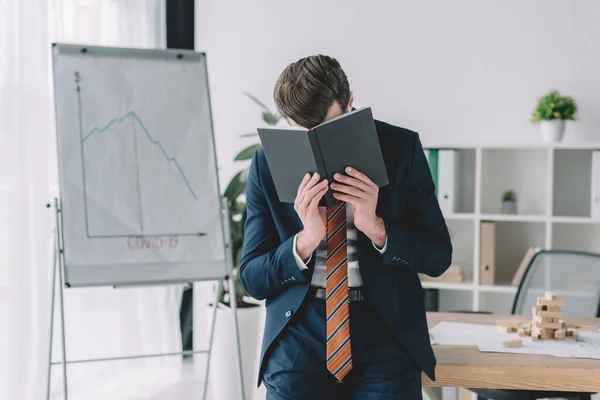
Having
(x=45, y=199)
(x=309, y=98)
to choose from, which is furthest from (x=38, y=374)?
(x=309, y=98)

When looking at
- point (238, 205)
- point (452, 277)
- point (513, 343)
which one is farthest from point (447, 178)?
point (513, 343)

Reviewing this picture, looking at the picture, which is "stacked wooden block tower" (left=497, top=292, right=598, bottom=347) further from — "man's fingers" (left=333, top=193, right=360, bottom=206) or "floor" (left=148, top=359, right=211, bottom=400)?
"floor" (left=148, top=359, right=211, bottom=400)

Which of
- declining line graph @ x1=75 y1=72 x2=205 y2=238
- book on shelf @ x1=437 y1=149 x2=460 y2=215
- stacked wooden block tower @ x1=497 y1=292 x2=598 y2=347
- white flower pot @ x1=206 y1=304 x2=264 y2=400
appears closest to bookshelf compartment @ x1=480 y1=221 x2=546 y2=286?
book on shelf @ x1=437 y1=149 x2=460 y2=215

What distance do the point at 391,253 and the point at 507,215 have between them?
2.47m

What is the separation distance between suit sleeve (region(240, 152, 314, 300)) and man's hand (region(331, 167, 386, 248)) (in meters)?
0.15

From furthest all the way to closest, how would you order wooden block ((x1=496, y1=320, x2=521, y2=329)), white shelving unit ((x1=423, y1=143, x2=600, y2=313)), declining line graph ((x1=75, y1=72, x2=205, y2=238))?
white shelving unit ((x1=423, y1=143, x2=600, y2=313)) < declining line graph ((x1=75, y1=72, x2=205, y2=238)) < wooden block ((x1=496, y1=320, x2=521, y2=329))

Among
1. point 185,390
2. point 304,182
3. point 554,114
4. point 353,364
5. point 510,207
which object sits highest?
point 554,114

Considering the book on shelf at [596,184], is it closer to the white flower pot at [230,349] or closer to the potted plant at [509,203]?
the potted plant at [509,203]

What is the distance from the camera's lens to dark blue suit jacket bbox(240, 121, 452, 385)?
58.1 inches

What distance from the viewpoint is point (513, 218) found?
3711 millimetres

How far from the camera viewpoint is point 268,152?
147 cm

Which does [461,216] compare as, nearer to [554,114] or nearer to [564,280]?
[554,114]

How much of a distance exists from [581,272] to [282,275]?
1649 millimetres

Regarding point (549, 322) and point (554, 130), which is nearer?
point (549, 322)
